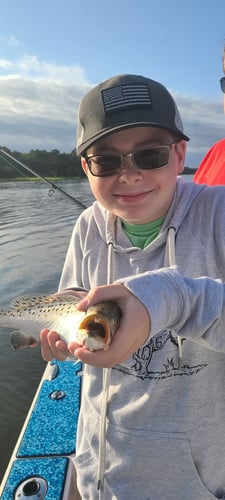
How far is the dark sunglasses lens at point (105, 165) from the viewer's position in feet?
6.39

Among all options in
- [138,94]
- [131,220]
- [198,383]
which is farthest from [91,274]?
[138,94]

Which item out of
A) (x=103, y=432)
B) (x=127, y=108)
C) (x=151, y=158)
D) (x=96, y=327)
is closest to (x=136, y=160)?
(x=151, y=158)

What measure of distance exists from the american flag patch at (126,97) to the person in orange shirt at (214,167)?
1167mm

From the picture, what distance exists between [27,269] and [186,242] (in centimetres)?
1091

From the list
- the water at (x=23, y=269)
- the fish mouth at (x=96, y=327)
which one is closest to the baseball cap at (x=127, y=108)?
the fish mouth at (x=96, y=327)

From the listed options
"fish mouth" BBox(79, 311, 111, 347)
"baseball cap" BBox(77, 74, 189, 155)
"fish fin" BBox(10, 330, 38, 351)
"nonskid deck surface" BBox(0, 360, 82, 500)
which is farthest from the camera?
"nonskid deck surface" BBox(0, 360, 82, 500)

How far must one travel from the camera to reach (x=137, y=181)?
6.38 ft

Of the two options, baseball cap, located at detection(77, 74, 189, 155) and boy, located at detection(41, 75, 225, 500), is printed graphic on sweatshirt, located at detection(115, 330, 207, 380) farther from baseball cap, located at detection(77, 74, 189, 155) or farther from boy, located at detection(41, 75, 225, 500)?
baseball cap, located at detection(77, 74, 189, 155)

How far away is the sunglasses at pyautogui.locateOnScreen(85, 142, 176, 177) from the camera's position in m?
1.90

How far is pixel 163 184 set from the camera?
1.96 m

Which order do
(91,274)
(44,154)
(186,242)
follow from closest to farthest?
(186,242) < (91,274) < (44,154)

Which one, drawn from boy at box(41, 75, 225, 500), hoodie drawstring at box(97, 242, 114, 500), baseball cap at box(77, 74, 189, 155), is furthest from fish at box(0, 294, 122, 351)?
baseball cap at box(77, 74, 189, 155)

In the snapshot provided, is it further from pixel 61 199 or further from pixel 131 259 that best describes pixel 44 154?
pixel 131 259

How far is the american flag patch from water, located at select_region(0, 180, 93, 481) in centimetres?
471
